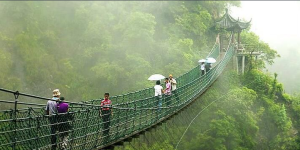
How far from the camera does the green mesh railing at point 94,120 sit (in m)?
3.94

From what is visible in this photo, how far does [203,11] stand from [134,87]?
630cm

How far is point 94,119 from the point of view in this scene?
4.93 m

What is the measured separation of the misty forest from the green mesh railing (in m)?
1.72

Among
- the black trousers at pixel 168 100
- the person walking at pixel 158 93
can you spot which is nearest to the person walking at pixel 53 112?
the person walking at pixel 158 93

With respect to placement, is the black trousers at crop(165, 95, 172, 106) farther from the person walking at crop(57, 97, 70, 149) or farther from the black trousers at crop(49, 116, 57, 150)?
the black trousers at crop(49, 116, 57, 150)

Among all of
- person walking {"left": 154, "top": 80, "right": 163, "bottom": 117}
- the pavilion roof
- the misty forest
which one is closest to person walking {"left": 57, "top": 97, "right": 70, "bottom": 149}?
person walking {"left": 154, "top": 80, "right": 163, "bottom": 117}

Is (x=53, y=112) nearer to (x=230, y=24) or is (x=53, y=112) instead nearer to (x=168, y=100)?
(x=168, y=100)

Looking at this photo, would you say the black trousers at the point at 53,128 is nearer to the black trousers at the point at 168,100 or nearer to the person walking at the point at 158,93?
the person walking at the point at 158,93

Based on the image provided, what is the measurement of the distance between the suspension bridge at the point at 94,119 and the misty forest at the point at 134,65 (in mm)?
1726

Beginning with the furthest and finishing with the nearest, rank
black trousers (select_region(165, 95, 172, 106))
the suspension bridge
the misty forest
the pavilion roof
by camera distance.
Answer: the pavilion roof
the misty forest
black trousers (select_region(165, 95, 172, 106))
the suspension bridge

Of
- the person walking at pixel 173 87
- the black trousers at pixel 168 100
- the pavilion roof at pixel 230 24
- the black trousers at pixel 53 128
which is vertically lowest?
the black trousers at pixel 53 128

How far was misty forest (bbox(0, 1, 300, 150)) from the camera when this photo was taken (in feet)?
40.5

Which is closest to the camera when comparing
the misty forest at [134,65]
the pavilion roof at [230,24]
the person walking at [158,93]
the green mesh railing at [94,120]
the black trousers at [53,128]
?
the green mesh railing at [94,120]

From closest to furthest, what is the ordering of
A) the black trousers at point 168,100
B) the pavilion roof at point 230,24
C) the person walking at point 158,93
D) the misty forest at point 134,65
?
1. the person walking at point 158,93
2. the black trousers at point 168,100
3. the misty forest at point 134,65
4. the pavilion roof at point 230,24
